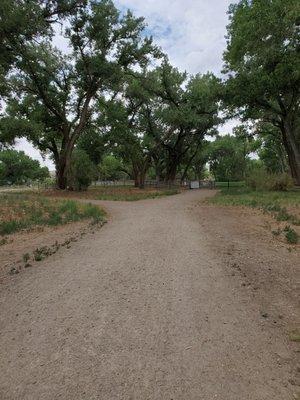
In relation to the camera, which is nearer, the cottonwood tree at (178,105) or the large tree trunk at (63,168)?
the large tree trunk at (63,168)

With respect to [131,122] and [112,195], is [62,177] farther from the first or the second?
[131,122]

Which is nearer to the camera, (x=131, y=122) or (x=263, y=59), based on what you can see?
(x=263, y=59)

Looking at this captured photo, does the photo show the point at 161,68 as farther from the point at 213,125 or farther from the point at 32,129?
the point at 32,129

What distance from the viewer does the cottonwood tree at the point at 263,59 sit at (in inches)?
758

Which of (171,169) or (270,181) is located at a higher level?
(171,169)

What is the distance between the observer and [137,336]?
4.00 meters

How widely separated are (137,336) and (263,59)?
2164cm

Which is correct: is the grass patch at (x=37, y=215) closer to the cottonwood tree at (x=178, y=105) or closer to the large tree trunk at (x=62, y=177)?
the large tree trunk at (x=62, y=177)

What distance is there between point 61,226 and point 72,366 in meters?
8.62

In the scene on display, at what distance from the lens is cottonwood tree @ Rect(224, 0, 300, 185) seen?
19.2 metres

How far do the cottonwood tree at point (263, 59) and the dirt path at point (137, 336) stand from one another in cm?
1609

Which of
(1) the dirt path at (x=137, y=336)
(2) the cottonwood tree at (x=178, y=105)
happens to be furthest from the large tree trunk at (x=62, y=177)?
(1) the dirt path at (x=137, y=336)

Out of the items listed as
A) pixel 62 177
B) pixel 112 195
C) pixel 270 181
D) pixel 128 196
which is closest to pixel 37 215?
pixel 128 196

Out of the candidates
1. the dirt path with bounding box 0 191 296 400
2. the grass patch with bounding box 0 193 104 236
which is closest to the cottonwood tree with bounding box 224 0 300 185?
the grass patch with bounding box 0 193 104 236
